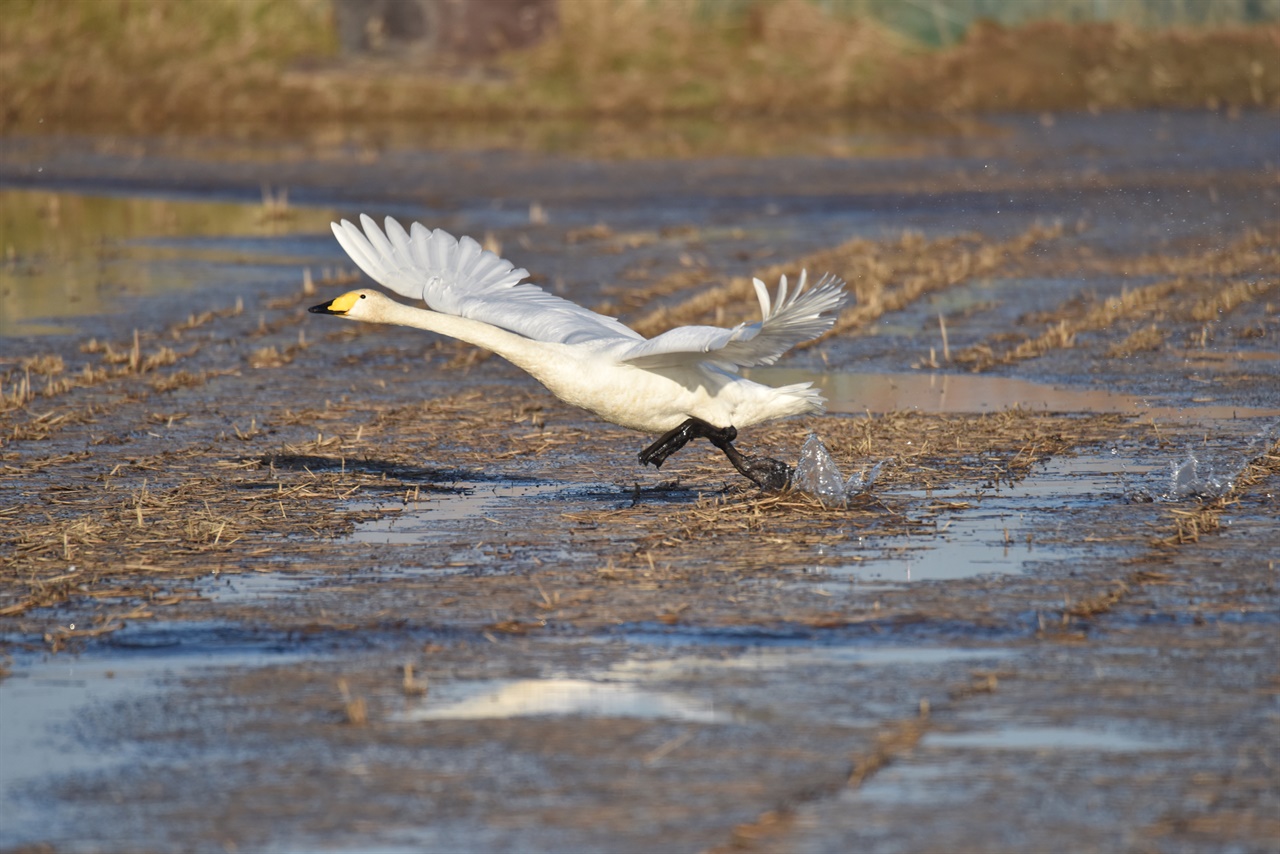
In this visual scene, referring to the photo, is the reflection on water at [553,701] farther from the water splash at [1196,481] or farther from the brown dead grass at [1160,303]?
the brown dead grass at [1160,303]

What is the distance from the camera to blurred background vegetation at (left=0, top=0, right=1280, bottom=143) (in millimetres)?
34938

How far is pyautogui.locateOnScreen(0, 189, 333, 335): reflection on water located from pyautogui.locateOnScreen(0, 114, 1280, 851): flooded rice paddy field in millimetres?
390

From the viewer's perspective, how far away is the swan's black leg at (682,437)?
876 cm

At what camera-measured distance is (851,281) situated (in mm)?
16594

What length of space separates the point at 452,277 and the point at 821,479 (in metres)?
2.22

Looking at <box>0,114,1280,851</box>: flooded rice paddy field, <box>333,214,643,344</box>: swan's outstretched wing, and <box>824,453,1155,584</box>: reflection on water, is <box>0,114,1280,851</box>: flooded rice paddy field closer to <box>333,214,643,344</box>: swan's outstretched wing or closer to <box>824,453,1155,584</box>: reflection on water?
<box>824,453,1155,584</box>: reflection on water

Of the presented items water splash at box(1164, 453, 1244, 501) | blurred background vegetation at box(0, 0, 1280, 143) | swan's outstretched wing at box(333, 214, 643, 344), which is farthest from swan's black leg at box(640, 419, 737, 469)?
blurred background vegetation at box(0, 0, 1280, 143)

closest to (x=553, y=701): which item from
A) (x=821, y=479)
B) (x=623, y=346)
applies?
(x=623, y=346)

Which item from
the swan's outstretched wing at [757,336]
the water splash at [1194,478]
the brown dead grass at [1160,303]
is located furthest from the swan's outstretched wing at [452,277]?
the brown dead grass at [1160,303]

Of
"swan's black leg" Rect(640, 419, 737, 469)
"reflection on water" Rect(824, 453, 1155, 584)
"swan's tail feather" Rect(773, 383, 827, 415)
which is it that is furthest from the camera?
"swan's black leg" Rect(640, 419, 737, 469)

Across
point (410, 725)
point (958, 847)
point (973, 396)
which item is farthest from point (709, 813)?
point (973, 396)

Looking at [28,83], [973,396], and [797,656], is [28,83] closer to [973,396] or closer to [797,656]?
[973,396]

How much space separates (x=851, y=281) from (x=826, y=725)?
448 inches

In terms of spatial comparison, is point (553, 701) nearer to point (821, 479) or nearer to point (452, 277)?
point (821, 479)
